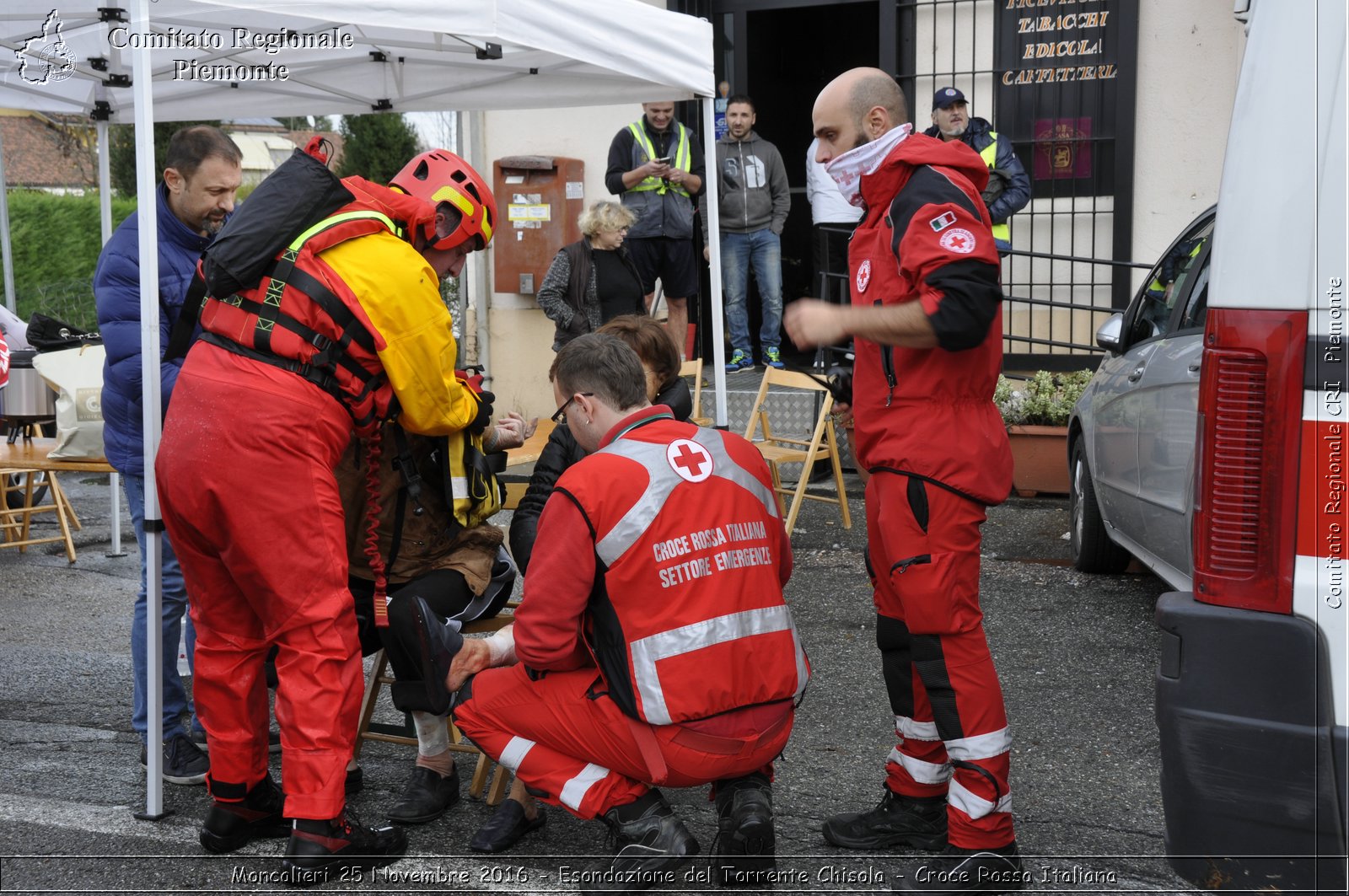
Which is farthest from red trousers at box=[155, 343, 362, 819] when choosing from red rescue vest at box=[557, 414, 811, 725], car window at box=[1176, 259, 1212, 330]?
car window at box=[1176, 259, 1212, 330]

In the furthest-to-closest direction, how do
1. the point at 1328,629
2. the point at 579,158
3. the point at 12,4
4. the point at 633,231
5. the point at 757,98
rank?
the point at 757,98 → the point at 579,158 → the point at 633,231 → the point at 12,4 → the point at 1328,629

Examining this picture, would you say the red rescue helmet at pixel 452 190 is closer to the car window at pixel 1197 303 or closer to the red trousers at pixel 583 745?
the red trousers at pixel 583 745

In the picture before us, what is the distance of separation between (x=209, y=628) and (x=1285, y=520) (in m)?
2.64

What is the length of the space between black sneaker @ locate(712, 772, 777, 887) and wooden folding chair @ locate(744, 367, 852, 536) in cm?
378

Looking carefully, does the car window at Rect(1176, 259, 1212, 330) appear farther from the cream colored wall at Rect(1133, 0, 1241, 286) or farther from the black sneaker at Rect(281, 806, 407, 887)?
the cream colored wall at Rect(1133, 0, 1241, 286)

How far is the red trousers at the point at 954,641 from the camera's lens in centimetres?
307

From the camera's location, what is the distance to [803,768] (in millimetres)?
4039

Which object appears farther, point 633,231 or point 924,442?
point 633,231

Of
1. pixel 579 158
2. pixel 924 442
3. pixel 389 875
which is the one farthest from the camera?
pixel 579 158

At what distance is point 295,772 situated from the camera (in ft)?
10.5

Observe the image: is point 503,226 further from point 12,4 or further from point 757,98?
point 12,4

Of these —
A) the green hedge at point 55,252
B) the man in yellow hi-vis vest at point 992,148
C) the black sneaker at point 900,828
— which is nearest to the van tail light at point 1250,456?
the black sneaker at point 900,828

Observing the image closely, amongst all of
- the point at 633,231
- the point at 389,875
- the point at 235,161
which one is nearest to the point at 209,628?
the point at 389,875

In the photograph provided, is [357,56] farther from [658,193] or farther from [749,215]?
[749,215]
